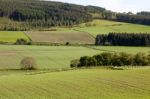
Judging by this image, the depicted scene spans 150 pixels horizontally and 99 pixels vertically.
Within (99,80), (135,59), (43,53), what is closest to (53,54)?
(43,53)

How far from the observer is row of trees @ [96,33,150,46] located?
133250 mm

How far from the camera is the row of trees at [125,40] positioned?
133 meters

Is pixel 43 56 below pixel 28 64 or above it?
below

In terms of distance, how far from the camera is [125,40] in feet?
442

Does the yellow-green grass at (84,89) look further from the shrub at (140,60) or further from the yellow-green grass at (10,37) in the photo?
the yellow-green grass at (10,37)

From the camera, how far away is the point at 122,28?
167m

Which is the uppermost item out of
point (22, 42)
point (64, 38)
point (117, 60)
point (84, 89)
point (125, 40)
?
point (84, 89)

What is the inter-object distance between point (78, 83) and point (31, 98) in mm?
9406

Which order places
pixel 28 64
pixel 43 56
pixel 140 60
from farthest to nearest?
1. pixel 43 56
2. pixel 140 60
3. pixel 28 64

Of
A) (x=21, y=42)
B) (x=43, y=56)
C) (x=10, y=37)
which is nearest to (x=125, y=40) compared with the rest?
(x=21, y=42)

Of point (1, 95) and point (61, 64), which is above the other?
point (1, 95)

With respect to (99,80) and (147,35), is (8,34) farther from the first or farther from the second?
(99,80)

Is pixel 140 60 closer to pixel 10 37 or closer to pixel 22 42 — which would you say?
pixel 22 42

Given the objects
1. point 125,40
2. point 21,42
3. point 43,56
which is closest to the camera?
point 43,56
